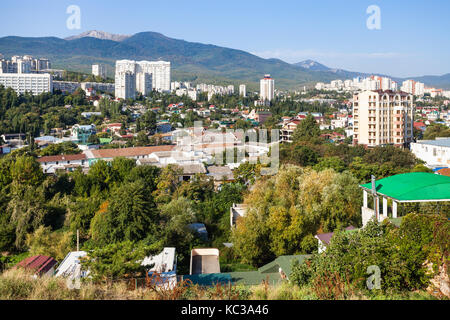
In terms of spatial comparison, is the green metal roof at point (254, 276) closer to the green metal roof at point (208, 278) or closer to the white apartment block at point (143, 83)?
the green metal roof at point (208, 278)

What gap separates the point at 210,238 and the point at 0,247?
4.30m

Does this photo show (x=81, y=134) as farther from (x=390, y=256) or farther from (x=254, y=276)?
(x=390, y=256)

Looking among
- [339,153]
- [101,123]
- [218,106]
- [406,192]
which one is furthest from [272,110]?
[406,192]

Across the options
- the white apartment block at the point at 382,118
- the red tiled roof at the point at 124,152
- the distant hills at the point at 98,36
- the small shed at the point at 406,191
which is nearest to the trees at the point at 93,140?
the red tiled roof at the point at 124,152

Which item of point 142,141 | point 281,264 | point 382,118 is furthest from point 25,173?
point 382,118

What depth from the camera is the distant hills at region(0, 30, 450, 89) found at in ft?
275

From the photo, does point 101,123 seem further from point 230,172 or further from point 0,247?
point 0,247

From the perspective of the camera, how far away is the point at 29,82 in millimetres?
35125

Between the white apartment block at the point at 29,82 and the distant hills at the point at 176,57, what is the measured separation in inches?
1646

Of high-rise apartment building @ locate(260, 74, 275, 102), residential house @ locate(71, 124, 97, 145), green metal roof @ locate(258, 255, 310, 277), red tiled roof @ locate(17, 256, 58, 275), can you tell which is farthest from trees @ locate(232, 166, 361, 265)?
high-rise apartment building @ locate(260, 74, 275, 102)

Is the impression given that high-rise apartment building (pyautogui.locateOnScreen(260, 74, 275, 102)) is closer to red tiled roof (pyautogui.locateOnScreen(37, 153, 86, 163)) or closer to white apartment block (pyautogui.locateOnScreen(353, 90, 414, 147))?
white apartment block (pyautogui.locateOnScreen(353, 90, 414, 147))

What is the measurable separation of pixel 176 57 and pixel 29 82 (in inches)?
3491

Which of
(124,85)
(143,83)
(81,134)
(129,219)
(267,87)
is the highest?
(143,83)
